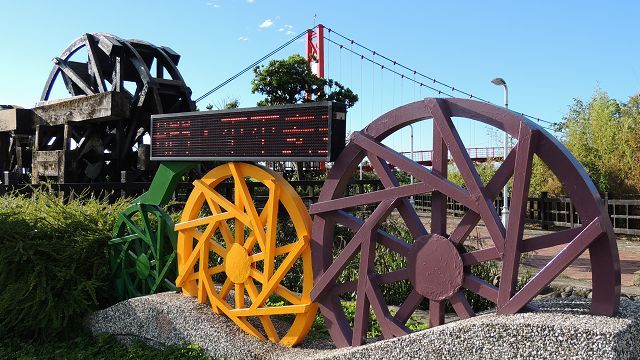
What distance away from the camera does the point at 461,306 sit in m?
3.86

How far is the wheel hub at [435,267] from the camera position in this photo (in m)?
3.90

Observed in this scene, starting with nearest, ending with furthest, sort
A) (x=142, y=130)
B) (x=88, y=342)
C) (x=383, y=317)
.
Answer: (x=383, y=317) → (x=88, y=342) → (x=142, y=130)

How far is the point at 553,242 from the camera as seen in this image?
3584 millimetres

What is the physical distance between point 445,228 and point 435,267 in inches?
11.2

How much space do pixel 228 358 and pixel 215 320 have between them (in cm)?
44

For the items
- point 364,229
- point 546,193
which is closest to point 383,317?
point 364,229

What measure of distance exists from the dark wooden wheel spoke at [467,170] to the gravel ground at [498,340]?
536 millimetres

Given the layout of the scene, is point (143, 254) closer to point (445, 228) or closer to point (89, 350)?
point (89, 350)

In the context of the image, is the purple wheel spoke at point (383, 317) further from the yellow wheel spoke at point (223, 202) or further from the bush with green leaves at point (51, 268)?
the bush with green leaves at point (51, 268)

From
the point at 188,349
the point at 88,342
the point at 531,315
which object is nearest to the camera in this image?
the point at 531,315

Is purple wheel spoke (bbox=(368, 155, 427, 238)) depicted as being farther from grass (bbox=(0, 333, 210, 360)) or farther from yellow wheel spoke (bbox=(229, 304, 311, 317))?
grass (bbox=(0, 333, 210, 360))

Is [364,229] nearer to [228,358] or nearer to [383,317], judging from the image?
[383,317]

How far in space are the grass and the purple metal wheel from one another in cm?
148

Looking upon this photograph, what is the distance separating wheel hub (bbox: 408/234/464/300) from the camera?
3.90 m
